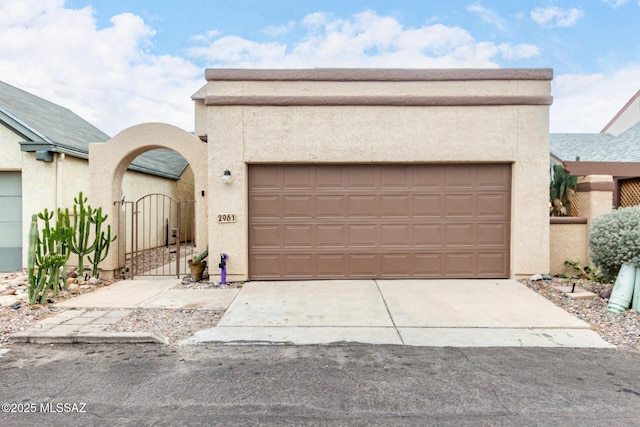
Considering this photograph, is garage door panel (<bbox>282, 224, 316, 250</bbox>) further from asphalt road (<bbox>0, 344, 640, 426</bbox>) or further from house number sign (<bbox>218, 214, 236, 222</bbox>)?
asphalt road (<bbox>0, 344, 640, 426</bbox>)

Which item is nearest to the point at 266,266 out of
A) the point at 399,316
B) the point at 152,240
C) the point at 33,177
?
the point at 399,316

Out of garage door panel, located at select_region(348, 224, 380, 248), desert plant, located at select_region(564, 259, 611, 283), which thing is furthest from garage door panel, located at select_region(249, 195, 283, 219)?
desert plant, located at select_region(564, 259, 611, 283)

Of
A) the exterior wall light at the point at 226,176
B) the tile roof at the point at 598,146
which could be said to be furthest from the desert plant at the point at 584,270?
the tile roof at the point at 598,146

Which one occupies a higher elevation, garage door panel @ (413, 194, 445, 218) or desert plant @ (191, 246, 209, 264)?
garage door panel @ (413, 194, 445, 218)

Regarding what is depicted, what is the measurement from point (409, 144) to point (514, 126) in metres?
2.27

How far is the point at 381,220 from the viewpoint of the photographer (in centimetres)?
811

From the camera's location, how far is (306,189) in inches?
318

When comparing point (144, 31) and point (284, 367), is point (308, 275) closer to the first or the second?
point (284, 367)

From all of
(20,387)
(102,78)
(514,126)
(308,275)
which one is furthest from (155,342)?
(102,78)

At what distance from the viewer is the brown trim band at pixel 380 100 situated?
7.84 metres

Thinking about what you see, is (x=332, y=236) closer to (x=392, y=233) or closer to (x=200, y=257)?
(x=392, y=233)

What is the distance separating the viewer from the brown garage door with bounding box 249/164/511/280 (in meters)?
8.09

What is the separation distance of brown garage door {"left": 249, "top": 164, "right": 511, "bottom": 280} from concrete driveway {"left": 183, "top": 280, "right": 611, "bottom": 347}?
46 cm

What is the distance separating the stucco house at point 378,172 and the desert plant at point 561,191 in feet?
4.98
